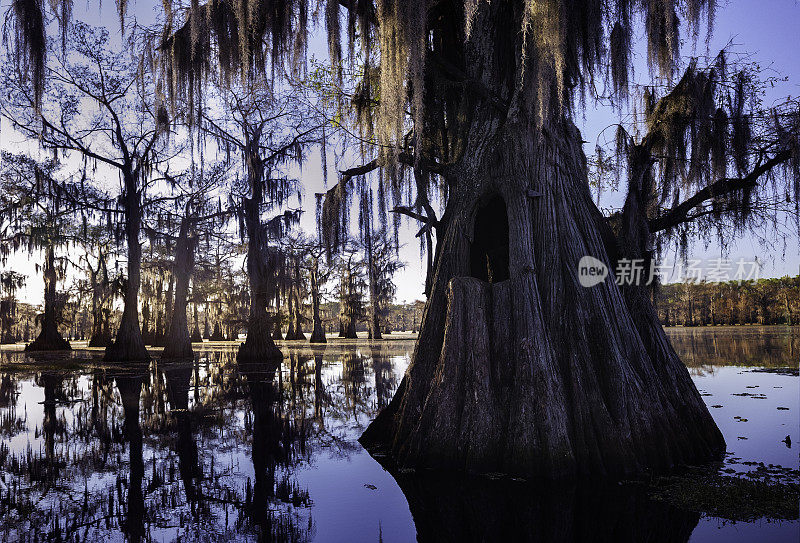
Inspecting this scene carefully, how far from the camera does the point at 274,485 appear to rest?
5.27 meters

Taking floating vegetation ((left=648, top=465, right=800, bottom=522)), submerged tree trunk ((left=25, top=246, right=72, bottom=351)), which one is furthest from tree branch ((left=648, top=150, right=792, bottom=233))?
submerged tree trunk ((left=25, top=246, right=72, bottom=351))

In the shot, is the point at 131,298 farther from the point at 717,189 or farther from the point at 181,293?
the point at 717,189

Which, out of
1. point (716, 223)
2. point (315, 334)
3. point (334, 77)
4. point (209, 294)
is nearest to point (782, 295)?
point (315, 334)

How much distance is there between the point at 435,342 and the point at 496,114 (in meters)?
3.15

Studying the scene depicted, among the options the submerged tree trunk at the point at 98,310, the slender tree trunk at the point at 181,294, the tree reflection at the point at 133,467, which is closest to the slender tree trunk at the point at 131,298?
the slender tree trunk at the point at 181,294

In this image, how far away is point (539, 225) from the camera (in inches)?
252

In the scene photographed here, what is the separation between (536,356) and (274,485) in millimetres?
3060

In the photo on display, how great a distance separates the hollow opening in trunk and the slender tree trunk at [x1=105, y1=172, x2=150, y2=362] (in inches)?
695

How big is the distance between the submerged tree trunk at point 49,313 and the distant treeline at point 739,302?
76.5 m

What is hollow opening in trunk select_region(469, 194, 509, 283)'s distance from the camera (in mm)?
8039

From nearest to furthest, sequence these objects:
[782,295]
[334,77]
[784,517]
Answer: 1. [784,517]
2. [334,77]
3. [782,295]

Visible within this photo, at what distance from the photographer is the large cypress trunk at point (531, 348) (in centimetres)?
548

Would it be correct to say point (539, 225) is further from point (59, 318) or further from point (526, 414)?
point (59, 318)

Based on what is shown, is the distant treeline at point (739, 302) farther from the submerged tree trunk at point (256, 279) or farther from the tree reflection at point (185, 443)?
the tree reflection at point (185, 443)
